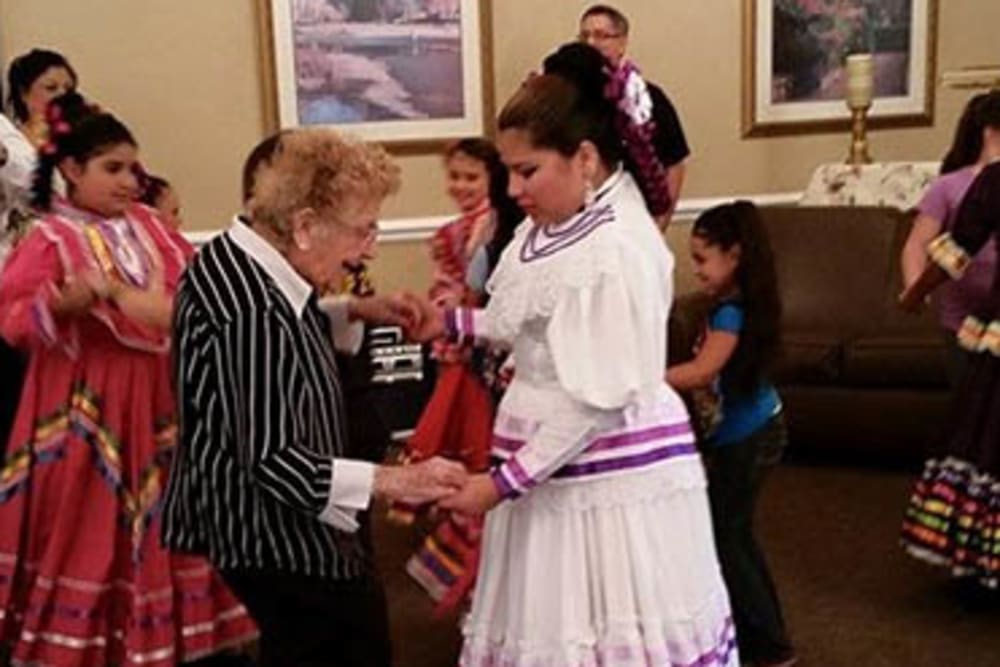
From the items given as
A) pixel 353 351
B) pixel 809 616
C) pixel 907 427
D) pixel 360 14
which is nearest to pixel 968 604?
pixel 809 616

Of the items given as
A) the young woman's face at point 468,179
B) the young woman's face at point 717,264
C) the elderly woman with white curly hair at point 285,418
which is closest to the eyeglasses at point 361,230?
the elderly woman with white curly hair at point 285,418

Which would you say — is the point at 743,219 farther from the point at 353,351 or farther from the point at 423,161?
the point at 423,161

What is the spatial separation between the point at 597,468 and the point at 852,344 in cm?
295

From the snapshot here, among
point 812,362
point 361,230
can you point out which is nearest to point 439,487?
point 361,230

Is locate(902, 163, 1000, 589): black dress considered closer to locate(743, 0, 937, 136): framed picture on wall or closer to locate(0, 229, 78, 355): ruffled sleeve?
locate(0, 229, 78, 355): ruffled sleeve

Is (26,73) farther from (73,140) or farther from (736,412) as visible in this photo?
(736,412)

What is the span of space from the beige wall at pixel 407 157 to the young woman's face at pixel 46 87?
2.01 ft

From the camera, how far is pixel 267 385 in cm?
190

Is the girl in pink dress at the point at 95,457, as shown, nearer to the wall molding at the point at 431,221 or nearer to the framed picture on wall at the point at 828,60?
the wall molding at the point at 431,221

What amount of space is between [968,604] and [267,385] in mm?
2438

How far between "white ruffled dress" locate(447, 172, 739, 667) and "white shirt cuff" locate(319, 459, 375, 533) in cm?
23

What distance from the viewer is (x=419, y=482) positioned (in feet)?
6.59

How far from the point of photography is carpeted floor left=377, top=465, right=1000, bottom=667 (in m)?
3.36

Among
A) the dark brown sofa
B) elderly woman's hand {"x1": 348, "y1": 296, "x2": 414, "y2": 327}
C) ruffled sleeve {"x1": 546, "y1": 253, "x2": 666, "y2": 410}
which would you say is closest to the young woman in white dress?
ruffled sleeve {"x1": 546, "y1": 253, "x2": 666, "y2": 410}
